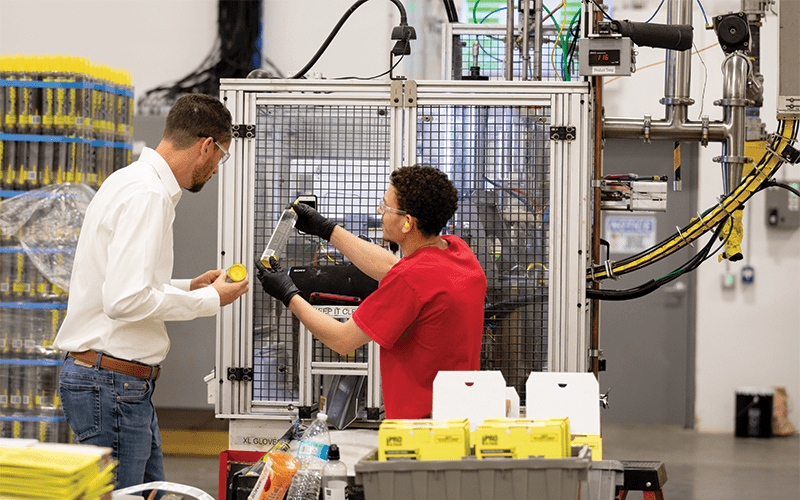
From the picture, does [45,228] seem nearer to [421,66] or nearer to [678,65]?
[421,66]

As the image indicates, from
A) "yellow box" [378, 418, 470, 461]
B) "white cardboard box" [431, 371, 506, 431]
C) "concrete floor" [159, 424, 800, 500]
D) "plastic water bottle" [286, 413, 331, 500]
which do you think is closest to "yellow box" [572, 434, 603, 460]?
"white cardboard box" [431, 371, 506, 431]

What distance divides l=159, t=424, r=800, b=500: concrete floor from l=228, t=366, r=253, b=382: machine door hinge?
1970 millimetres

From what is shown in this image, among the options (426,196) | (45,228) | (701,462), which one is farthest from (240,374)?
(701,462)

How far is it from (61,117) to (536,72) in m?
2.64

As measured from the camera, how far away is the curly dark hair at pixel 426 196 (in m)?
2.00

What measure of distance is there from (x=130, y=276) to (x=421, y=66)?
7.75ft

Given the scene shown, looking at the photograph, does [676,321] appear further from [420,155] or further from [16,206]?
[16,206]

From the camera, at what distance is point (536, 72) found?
2922 mm

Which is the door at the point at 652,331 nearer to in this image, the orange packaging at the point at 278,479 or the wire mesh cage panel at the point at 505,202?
the wire mesh cage panel at the point at 505,202

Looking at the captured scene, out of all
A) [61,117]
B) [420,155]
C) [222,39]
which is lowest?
[420,155]

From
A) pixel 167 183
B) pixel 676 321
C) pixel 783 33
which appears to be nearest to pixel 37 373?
pixel 167 183

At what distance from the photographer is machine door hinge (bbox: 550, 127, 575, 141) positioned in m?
2.61

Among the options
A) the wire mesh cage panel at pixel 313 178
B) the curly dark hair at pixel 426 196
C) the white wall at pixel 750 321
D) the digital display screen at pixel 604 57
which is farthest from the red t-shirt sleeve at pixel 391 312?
the white wall at pixel 750 321

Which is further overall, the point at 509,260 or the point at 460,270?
the point at 509,260
